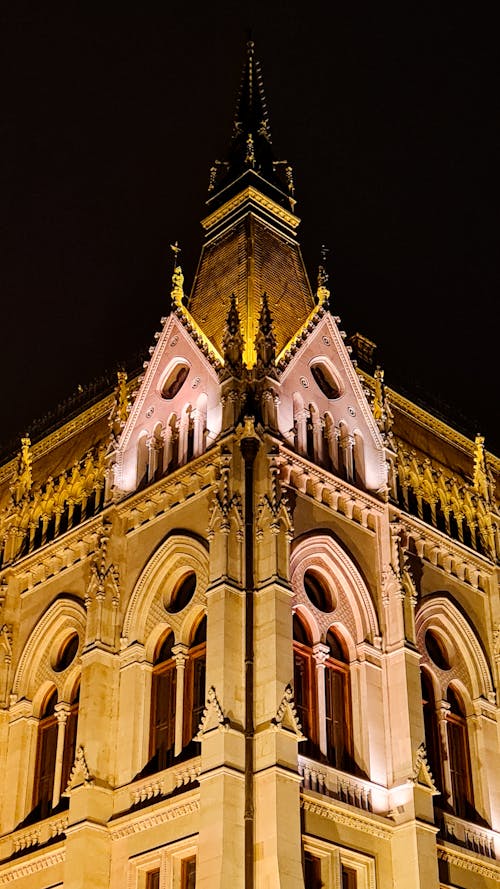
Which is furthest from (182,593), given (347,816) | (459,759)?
(459,759)

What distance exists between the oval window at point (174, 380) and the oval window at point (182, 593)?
682cm

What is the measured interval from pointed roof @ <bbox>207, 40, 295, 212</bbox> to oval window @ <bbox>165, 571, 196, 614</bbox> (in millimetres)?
16647

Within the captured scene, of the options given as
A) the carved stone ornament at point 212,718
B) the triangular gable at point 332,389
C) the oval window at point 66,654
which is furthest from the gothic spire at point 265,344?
the carved stone ornament at point 212,718

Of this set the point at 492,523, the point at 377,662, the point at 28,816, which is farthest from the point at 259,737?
the point at 492,523

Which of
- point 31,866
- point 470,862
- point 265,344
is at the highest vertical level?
point 265,344

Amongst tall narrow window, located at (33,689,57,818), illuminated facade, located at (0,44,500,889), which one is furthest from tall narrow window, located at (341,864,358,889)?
tall narrow window, located at (33,689,57,818)

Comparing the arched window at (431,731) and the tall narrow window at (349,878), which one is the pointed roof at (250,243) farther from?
the tall narrow window at (349,878)

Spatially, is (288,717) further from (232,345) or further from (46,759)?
(232,345)

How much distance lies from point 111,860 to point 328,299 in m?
20.1

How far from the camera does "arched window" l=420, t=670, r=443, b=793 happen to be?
43941 mm

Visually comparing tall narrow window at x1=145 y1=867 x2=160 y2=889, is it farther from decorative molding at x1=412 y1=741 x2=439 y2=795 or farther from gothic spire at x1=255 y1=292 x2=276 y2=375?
gothic spire at x1=255 y1=292 x2=276 y2=375

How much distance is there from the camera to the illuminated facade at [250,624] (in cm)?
3797

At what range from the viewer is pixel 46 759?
45188 millimetres

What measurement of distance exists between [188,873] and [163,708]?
533 cm
